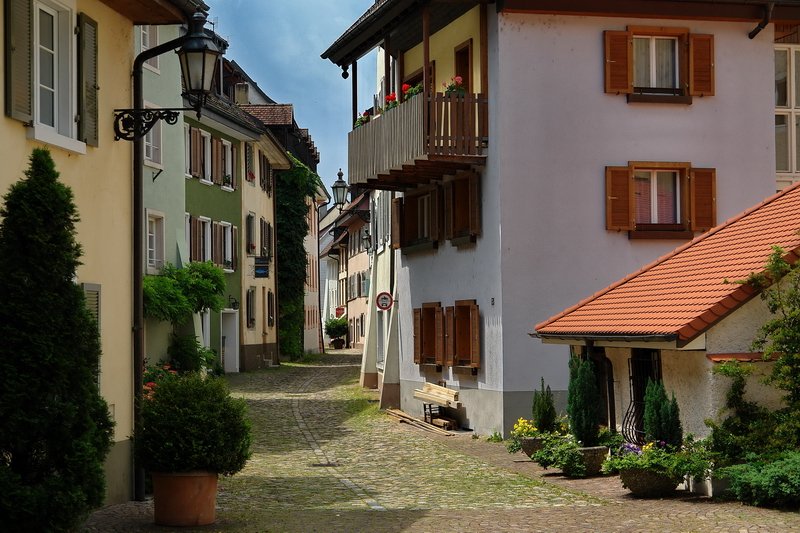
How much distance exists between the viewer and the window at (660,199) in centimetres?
2356

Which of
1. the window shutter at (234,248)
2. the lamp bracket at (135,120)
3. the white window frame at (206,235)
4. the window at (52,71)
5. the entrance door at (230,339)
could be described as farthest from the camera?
the entrance door at (230,339)

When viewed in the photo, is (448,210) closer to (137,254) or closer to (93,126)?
(137,254)

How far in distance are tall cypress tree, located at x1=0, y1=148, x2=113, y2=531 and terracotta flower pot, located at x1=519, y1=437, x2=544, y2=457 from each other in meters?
10.7

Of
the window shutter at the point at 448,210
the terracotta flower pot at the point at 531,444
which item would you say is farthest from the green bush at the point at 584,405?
the window shutter at the point at 448,210

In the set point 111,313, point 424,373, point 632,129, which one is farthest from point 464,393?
point 111,313

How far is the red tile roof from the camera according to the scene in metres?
15.4

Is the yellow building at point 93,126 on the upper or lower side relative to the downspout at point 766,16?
lower

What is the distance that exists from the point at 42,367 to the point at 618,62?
16154 millimetres

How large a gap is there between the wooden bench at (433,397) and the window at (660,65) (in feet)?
22.4

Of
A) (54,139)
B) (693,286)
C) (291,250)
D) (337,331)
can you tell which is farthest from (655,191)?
(337,331)

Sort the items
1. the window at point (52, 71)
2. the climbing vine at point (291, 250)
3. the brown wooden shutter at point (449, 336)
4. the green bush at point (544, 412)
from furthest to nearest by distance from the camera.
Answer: the climbing vine at point (291, 250)
the brown wooden shutter at point (449, 336)
the green bush at point (544, 412)
the window at point (52, 71)

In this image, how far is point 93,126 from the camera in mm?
13281

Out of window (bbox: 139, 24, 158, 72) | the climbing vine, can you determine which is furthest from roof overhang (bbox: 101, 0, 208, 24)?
the climbing vine

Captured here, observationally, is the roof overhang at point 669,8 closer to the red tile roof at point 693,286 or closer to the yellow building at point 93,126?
the red tile roof at point 693,286
